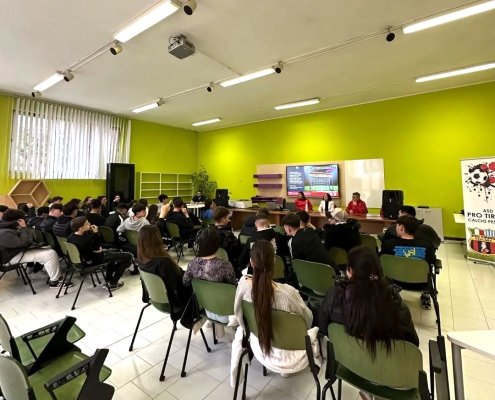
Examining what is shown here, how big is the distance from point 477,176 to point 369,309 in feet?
16.9

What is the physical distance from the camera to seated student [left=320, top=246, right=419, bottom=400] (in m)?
1.26

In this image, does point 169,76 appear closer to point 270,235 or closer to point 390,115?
point 270,235

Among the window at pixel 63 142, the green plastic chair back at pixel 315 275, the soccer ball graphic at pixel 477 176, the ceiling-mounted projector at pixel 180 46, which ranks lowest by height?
the green plastic chair back at pixel 315 275

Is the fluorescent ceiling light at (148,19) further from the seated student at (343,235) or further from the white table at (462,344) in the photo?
the white table at (462,344)

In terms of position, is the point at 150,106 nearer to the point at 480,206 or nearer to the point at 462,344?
the point at 462,344

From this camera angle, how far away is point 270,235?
10.0 ft

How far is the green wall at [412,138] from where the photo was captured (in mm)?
6016

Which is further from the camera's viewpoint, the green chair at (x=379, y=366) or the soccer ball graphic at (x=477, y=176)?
the soccer ball graphic at (x=477, y=176)

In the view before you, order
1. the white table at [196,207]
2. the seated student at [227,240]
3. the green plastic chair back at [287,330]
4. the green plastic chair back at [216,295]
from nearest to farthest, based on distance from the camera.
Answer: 1. the green plastic chair back at [287,330]
2. the green plastic chair back at [216,295]
3. the seated student at [227,240]
4. the white table at [196,207]

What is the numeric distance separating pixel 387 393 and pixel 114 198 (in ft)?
27.2

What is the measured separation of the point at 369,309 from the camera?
4.31ft

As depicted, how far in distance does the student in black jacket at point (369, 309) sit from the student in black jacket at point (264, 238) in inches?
53.8

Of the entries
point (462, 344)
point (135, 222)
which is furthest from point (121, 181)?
→ point (462, 344)

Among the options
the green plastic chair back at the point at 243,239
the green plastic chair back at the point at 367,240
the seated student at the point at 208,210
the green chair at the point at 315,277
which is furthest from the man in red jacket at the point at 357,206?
the green chair at the point at 315,277
